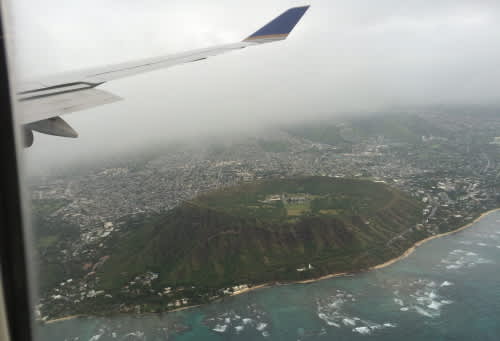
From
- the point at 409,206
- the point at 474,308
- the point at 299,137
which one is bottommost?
the point at 474,308

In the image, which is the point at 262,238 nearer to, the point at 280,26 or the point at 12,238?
the point at 280,26

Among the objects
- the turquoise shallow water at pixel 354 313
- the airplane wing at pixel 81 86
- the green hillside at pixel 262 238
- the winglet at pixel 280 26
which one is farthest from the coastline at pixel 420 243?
the airplane wing at pixel 81 86

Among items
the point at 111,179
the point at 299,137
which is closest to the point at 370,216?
the point at 111,179

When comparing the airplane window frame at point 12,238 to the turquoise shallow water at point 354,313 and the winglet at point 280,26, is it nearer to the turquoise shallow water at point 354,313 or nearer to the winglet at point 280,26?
the winglet at point 280,26

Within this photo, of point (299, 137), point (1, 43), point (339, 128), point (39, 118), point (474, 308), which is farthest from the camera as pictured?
point (339, 128)

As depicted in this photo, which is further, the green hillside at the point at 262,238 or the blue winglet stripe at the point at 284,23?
the green hillside at the point at 262,238

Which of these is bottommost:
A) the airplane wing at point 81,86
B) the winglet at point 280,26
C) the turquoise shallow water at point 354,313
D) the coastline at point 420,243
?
the turquoise shallow water at point 354,313

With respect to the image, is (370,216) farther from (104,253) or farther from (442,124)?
(442,124)
